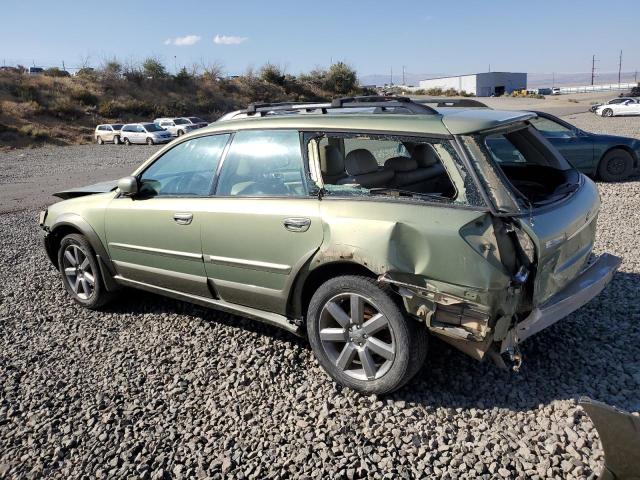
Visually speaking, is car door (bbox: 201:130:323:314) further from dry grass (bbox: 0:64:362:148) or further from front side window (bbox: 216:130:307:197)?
dry grass (bbox: 0:64:362:148)

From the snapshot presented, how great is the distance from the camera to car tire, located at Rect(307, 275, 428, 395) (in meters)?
3.07

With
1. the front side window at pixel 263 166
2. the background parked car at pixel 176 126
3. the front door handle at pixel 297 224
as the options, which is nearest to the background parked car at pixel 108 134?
the background parked car at pixel 176 126

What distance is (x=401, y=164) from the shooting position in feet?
13.4

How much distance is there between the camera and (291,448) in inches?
114

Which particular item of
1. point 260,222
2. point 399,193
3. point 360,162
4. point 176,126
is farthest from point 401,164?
point 176,126

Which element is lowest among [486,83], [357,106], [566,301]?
[486,83]

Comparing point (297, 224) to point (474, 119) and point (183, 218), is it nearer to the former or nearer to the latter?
point (183, 218)

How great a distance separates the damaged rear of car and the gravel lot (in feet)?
1.55

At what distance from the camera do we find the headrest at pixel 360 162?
371cm

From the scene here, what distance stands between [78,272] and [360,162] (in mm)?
3028

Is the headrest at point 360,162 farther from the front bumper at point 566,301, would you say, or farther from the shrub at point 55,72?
the shrub at point 55,72

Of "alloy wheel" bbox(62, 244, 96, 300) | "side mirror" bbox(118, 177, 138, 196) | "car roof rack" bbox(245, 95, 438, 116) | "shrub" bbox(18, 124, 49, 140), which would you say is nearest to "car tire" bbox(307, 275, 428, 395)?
"car roof rack" bbox(245, 95, 438, 116)

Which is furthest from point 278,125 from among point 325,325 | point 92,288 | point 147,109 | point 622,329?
point 147,109

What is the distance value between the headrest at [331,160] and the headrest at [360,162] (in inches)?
2.0
